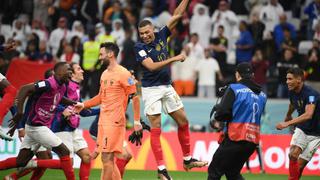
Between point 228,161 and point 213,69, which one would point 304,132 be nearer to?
point 228,161

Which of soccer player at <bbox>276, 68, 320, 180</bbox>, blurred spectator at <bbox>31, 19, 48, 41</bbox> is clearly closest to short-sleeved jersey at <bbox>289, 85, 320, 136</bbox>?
soccer player at <bbox>276, 68, 320, 180</bbox>

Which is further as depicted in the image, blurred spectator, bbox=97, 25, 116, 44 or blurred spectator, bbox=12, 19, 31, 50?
blurred spectator, bbox=12, 19, 31, 50

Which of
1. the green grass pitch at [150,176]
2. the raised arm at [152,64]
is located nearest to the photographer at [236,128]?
the raised arm at [152,64]

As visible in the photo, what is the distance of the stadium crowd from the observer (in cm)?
2598

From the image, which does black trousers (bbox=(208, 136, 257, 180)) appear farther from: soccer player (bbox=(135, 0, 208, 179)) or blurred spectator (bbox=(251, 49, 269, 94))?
blurred spectator (bbox=(251, 49, 269, 94))

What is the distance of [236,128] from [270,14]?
14462 millimetres

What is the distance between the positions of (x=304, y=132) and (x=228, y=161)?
4.05 m

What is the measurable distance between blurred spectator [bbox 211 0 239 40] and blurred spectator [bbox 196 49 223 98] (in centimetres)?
132

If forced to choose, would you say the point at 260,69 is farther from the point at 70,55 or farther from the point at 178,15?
the point at 178,15

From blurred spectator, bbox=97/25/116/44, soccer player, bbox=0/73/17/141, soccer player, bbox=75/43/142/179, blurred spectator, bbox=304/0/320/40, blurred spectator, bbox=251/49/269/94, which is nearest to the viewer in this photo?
soccer player, bbox=75/43/142/179

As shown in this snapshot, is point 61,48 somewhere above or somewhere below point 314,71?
above

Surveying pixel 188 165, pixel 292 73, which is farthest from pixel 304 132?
pixel 188 165

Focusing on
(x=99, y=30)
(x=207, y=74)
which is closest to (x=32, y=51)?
(x=99, y=30)

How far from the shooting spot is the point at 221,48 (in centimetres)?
2659
